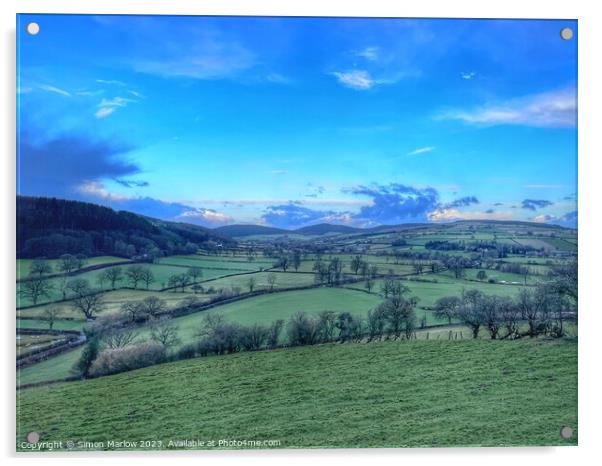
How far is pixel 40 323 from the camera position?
13.2ft

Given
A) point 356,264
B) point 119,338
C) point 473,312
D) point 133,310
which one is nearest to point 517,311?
point 473,312

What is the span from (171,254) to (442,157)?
8.48 feet

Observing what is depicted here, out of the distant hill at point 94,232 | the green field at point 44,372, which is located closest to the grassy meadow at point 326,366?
the green field at point 44,372

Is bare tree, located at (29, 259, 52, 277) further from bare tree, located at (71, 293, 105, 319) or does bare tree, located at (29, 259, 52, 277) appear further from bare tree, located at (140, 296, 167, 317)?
bare tree, located at (140, 296, 167, 317)

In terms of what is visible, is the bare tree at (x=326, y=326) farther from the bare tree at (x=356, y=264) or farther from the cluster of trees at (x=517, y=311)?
the cluster of trees at (x=517, y=311)

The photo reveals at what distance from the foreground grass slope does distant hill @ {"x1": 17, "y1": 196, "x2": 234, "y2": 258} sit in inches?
41.6

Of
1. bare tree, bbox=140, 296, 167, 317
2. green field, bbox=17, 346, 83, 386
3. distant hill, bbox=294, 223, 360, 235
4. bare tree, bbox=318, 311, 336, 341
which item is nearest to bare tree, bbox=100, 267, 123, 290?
bare tree, bbox=140, 296, 167, 317

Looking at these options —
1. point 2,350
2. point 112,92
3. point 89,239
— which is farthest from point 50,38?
point 2,350

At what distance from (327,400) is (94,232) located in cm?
245

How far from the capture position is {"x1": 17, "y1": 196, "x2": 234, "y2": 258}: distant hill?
400 cm

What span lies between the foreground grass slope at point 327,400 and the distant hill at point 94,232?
3.46ft

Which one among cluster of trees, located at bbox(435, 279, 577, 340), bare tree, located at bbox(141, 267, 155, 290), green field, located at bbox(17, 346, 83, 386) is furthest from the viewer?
cluster of trees, located at bbox(435, 279, 577, 340)

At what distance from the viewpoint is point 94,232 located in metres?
4.07

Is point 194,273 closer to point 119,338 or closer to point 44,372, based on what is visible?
point 119,338
